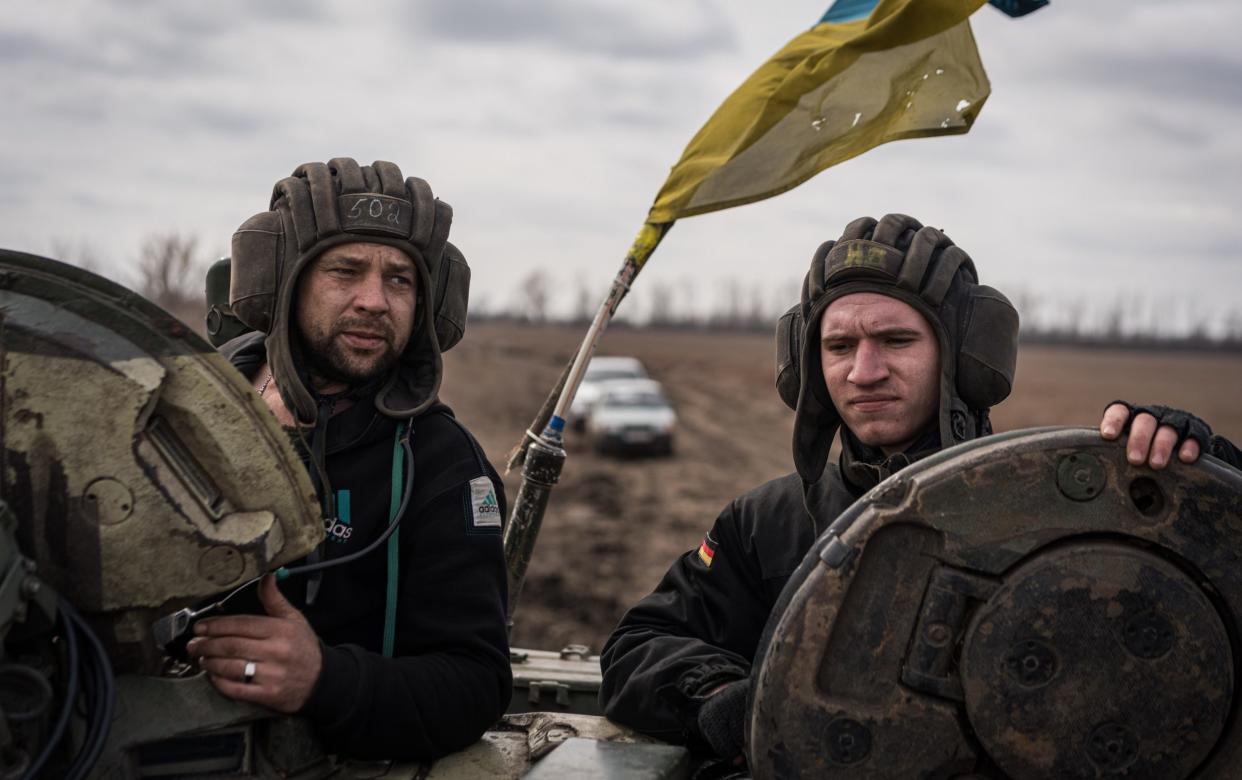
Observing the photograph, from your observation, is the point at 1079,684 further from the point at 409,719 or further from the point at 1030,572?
the point at 409,719

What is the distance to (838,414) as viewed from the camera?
3844 mm

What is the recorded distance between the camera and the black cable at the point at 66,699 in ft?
7.47

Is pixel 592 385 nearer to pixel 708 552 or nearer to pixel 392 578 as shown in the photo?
pixel 708 552

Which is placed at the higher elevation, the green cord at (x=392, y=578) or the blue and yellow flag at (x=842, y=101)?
the blue and yellow flag at (x=842, y=101)

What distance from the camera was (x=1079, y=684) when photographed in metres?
2.38

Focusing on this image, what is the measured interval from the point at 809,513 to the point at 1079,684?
1.41m

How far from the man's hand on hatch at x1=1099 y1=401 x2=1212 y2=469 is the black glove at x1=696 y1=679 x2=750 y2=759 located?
3.61 ft

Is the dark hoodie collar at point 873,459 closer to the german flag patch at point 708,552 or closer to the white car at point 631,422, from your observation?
the german flag patch at point 708,552

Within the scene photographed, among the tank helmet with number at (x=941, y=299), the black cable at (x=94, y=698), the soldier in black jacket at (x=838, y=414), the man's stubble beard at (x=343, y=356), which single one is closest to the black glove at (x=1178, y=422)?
the soldier in black jacket at (x=838, y=414)

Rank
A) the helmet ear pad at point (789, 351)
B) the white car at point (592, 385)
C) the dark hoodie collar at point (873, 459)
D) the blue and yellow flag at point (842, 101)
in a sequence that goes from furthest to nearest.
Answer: the white car at point (592, 385), the blue and yellow flag at point (842, 101), the helmet ear pad at point (789, 351), the dark hoodie collar at point (873, 459)

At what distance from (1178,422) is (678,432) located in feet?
98.6

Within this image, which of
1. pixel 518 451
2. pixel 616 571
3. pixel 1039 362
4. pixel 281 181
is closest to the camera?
pixel 281 181

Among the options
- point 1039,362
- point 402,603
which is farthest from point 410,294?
point 1039,362

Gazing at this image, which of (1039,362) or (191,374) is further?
(1039,362)
